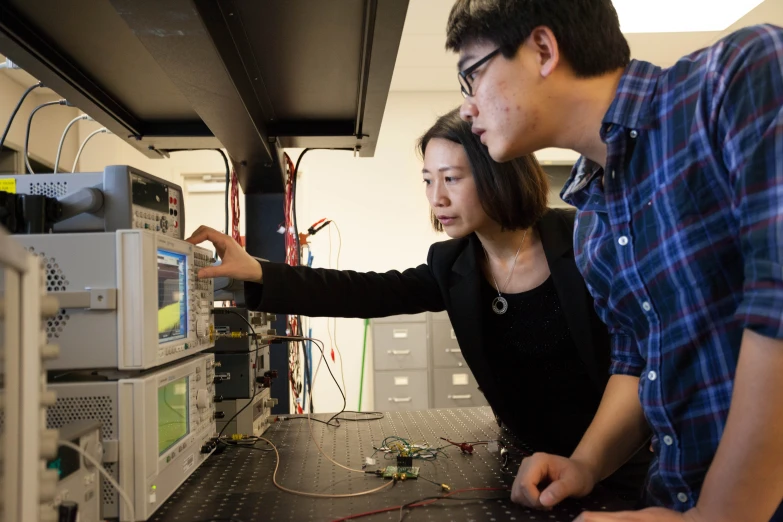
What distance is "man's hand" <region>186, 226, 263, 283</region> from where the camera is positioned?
126 cm

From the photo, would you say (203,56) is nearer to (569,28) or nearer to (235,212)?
(569,28)

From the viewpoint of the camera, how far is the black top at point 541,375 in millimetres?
1362

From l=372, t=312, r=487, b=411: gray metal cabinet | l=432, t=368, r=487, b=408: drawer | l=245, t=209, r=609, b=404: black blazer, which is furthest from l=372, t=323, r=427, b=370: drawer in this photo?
l=245, t=209, r=609, b=404: black blazer

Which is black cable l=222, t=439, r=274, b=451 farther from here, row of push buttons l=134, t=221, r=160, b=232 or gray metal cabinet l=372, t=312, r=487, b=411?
gray metal cabinet l=372, t=312, r=487, b=411

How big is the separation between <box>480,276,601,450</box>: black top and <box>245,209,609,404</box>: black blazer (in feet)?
0.16

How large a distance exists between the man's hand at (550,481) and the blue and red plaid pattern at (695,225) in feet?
0.34

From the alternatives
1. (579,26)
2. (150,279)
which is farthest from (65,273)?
(579,26)

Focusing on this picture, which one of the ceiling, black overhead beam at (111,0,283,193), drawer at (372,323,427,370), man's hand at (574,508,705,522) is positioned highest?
Answer: the ceiling

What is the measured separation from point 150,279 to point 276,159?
34.3 inches

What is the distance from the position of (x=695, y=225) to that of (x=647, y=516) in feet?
1.13

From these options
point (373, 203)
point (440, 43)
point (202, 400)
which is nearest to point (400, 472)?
point (202, 400)

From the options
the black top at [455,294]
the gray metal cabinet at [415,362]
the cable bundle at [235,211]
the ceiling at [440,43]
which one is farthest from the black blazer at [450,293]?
the gray metal cabinet at [415,362]

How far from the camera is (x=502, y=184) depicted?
1439 millimetres

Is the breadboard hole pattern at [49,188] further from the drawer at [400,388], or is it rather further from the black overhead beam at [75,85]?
the drawer at [400,388]
